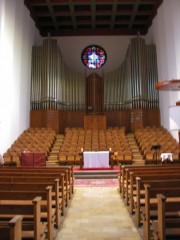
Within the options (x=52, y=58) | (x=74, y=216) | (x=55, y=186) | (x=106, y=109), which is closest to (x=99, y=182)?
(x=74, y=216)

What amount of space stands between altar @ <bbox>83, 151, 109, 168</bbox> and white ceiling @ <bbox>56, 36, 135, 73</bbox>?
8.00 metres

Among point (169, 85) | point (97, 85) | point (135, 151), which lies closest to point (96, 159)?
point (135, 151)

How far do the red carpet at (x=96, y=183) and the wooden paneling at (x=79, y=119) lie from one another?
6231mm

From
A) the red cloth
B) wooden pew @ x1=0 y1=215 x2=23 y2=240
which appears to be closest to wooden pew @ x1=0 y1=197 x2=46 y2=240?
wooden pew @ x1=0 y1=215 x2=23 y2=240

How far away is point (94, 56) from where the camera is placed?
54.6 feet

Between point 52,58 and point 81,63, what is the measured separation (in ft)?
7.67

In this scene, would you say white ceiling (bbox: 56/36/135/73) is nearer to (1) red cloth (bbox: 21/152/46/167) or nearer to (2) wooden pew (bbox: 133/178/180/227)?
(1) red cloth (bbox: 21/152/46/167)

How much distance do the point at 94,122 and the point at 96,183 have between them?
6898 mm

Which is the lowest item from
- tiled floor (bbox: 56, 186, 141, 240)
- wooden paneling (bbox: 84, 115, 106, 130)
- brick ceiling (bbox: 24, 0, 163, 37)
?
tiled floor (bbox: 56, 186, 141, 240)

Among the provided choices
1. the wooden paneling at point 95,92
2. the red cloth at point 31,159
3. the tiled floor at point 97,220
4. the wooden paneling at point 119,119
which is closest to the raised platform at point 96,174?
the red cloth at point 31,159

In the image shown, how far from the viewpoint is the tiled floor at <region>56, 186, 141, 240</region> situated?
133 inches

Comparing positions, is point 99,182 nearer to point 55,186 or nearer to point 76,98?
Result: point 55,186

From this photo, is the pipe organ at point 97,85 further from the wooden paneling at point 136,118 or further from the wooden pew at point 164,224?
the wooden pew at point 164,224

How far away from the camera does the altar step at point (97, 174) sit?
28.5ft
